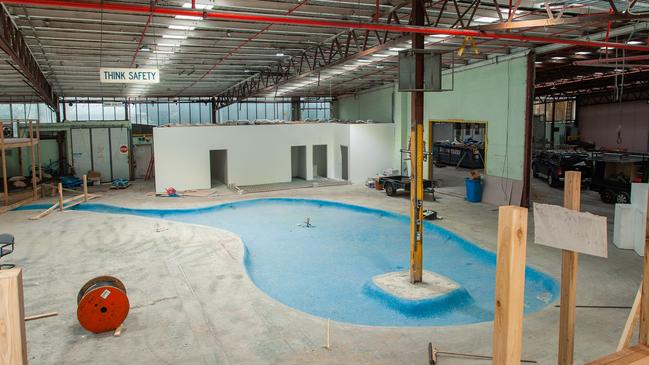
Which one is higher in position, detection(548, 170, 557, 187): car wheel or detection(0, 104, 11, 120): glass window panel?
detection(0, 104, 11, 120): glass window panel

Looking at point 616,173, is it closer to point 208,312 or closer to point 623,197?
point 623,197

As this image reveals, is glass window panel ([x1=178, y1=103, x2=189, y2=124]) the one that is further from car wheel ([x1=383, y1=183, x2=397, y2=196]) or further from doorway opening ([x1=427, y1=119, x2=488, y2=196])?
car wheel ([x1=383, y1=183, x2=397, y2=196])

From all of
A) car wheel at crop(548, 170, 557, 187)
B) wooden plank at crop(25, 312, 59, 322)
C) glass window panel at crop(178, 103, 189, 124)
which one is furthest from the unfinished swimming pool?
glass window panel at crop(178, 103, 189, 124)

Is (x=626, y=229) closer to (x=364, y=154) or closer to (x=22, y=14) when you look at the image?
(x=364, y=154)

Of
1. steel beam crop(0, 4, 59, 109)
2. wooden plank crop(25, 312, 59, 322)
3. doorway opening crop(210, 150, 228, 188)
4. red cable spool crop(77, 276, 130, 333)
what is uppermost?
steel beam crop(0, 4, 59, 109)

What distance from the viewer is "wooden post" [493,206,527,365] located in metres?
2.03

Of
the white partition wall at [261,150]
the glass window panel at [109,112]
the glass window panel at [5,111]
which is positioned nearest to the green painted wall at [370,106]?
the white partition wall at [261,150]

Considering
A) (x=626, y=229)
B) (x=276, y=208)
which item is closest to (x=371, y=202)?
(x=276, y=208)

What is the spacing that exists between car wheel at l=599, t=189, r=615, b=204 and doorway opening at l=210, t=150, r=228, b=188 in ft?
47.2

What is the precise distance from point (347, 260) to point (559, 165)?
39.5 ft

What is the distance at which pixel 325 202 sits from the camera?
17844mm

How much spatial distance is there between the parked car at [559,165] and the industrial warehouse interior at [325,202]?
4.5 inches

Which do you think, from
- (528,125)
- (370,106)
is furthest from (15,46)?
(370,106)

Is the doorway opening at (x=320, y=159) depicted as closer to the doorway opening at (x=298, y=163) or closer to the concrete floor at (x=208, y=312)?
the doorway opening at (x=298, y=163)
